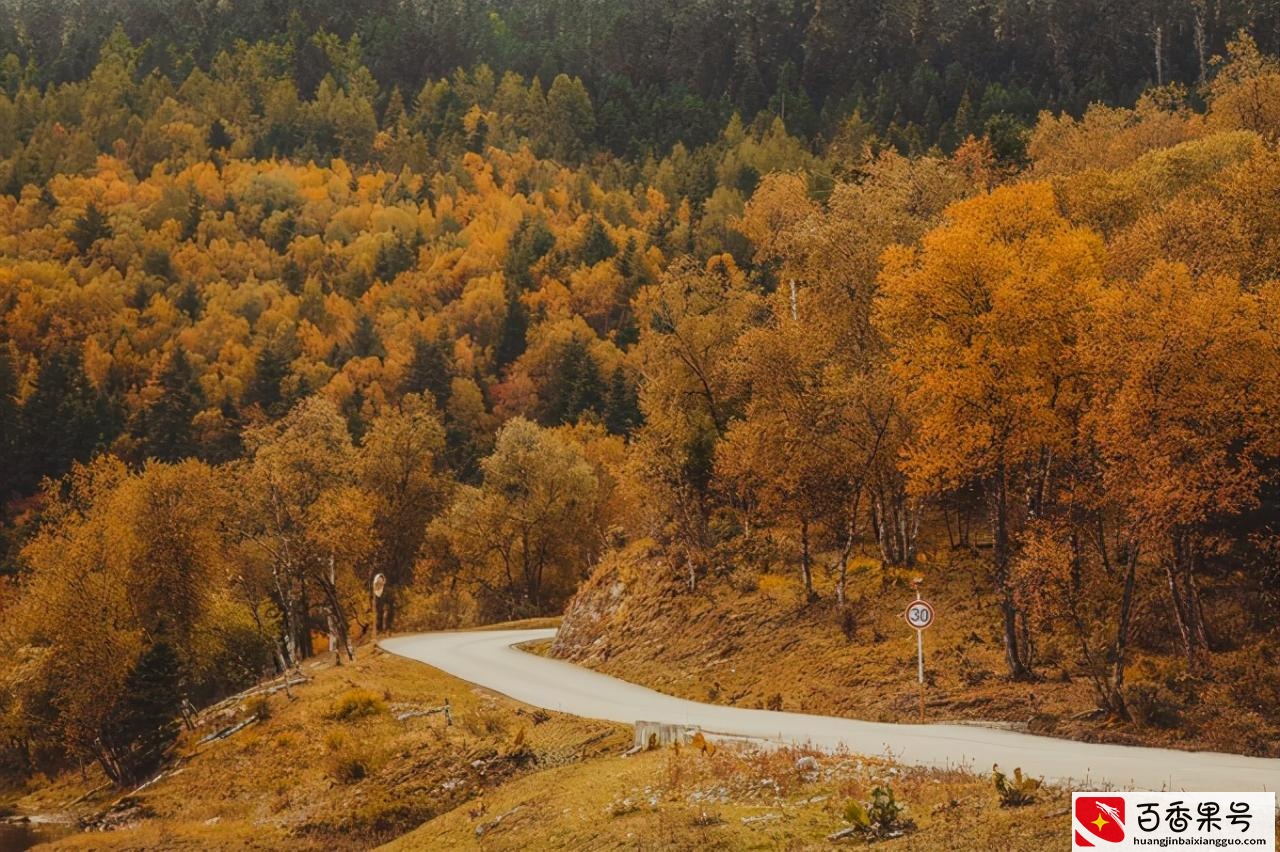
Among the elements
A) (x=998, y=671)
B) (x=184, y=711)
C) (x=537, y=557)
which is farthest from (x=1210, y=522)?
(x=537, y=557)

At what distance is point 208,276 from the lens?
599 ft

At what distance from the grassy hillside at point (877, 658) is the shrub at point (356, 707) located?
9165 millimetres

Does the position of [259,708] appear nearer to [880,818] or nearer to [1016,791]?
[880,818]

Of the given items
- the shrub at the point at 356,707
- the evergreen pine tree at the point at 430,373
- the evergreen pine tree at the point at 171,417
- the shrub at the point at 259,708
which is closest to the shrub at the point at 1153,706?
the shrub at the point at 356,707

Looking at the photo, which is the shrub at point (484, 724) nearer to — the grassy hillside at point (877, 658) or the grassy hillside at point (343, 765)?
the grassy hillside at point (343, 765)

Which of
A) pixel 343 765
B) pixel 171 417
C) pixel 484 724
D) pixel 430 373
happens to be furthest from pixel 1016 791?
pixel 171 417

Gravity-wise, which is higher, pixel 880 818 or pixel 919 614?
pixel 919 614

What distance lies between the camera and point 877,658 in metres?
35.6

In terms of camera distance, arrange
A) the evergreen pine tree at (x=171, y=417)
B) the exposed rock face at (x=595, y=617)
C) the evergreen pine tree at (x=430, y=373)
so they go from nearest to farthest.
Answer: the exposed rock face at (x=595, y=617) → the evergreen pine tree at (x=171, y=417) → the evergreen pine tree at (x=430, y=373)

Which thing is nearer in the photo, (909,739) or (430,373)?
(909,739)

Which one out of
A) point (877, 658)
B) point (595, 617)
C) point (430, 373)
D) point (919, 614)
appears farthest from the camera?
point (430, 373)

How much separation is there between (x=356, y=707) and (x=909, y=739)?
74.2 ft

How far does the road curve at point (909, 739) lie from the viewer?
20.8m

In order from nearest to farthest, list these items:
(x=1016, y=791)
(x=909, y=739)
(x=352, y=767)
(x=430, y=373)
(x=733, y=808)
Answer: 1. (x=1016, y=791)
2. (x=733, y=808)
3. (x=909, y=739)
4. (x=352, y=767)
5. (x=430, y=373)
